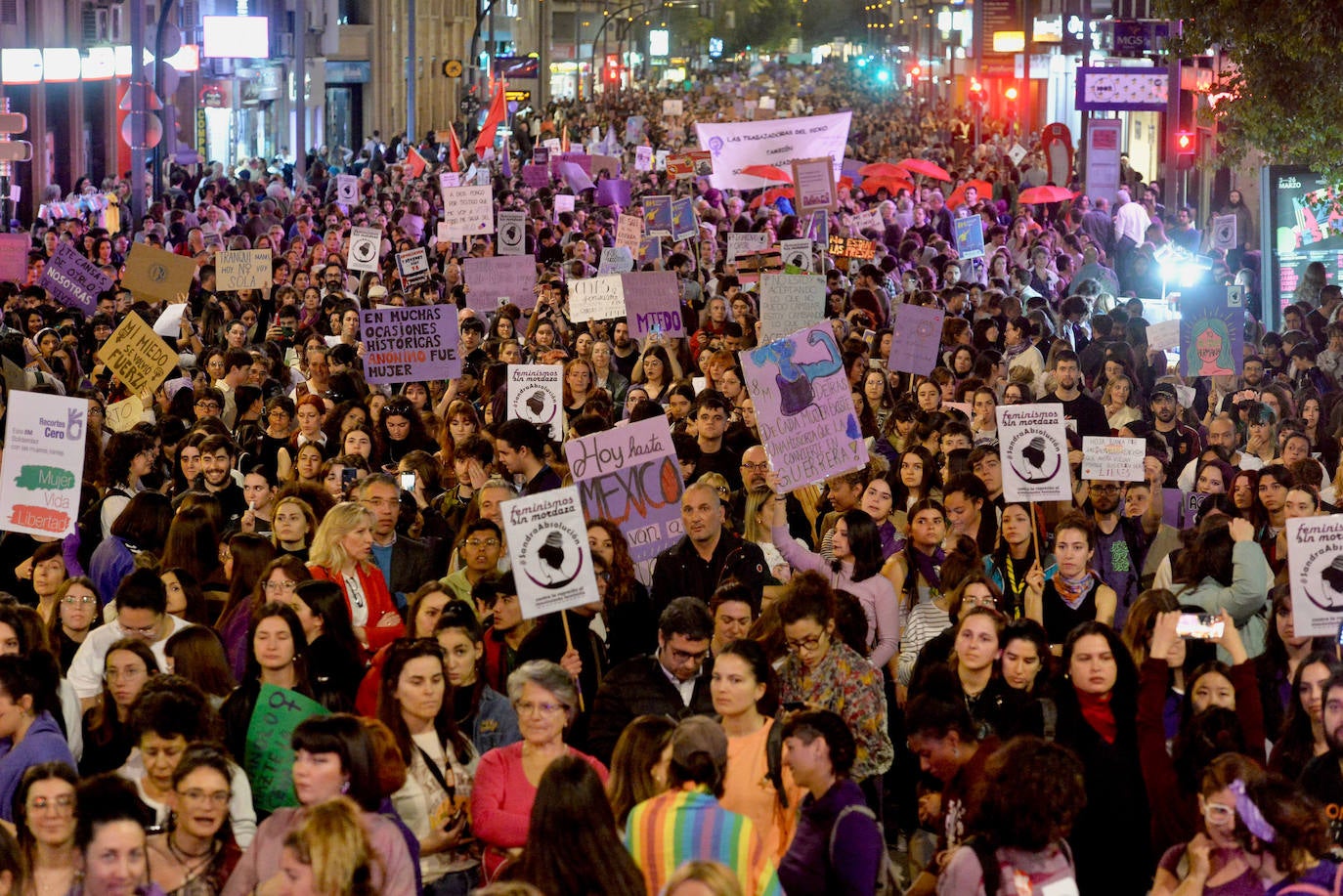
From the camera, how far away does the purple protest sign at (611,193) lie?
3350 centimetres

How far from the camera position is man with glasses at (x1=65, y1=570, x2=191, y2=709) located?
8148 millimetres

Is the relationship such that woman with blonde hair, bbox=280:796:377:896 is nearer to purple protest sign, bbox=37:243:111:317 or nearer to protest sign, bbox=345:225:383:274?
purple protest sign, bbox=37:243:111:317

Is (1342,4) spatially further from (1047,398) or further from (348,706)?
(348,706)

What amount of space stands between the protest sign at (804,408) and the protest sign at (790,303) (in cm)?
547

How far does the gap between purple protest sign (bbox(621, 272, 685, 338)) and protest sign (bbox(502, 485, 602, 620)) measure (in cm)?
885

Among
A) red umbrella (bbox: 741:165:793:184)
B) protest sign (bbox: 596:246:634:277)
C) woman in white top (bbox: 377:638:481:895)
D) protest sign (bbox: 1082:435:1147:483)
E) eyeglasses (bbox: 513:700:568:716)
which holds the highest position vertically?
red umbrella (bbox: 741:165:793:184)

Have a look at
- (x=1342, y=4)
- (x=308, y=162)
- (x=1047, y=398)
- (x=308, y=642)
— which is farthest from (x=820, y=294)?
(x=308, y=162)

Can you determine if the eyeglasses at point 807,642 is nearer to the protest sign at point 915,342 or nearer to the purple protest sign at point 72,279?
the protest sign at point 915,342

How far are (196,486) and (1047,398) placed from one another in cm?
565

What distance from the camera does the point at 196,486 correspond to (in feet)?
37.3

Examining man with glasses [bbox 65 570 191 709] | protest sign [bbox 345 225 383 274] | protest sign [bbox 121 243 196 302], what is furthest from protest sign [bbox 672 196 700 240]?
man with glasses [bbox 65 570 191 709]

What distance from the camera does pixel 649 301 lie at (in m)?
17.3

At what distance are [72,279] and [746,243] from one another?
306 inches

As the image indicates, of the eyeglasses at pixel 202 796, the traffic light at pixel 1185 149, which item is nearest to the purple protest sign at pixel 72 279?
the eyeglasses at pixel 202 796
